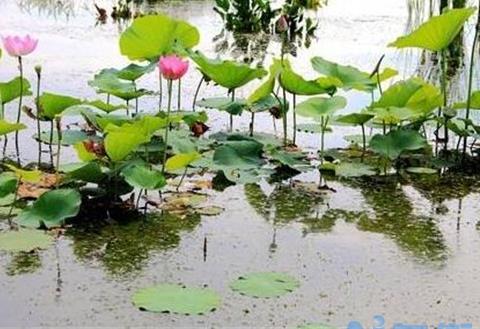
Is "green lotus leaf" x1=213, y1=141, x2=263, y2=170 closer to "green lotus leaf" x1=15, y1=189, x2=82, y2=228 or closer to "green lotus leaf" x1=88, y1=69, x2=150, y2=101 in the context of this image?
"green lotus leaf" x1=88, y1=69, x2=150, y2=101

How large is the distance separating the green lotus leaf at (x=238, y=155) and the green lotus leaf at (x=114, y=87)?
1.37ft

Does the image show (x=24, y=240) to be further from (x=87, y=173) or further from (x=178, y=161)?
(x=178, y=161)

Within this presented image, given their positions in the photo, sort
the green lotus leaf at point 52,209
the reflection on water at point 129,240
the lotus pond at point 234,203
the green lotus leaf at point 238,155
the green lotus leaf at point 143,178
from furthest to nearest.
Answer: the green lotus leaf at point 238,155 < the green lotus leaf at point 143,178 < the green lotus leaf at point 52,209 < the reflection on water at point 129,240 < the lotus pond at point 234,203

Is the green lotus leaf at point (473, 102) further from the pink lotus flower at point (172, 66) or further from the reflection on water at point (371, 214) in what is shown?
the pink lotus flower at point (172, 66)

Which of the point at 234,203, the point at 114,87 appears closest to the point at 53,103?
the point at 114,87

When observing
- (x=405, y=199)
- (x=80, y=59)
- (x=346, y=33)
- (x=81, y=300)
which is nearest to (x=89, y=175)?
(x=81, y=300)

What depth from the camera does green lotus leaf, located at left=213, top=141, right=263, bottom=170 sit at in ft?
8.26

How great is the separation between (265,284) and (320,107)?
3.21 feet

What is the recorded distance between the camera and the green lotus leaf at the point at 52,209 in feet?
6.69

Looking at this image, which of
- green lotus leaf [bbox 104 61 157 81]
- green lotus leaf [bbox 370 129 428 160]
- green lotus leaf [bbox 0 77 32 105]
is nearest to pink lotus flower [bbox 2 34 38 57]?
green lotus leaf [bbox 0 77 32 105]

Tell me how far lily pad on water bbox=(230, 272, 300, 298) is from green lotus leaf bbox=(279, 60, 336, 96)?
967 mm

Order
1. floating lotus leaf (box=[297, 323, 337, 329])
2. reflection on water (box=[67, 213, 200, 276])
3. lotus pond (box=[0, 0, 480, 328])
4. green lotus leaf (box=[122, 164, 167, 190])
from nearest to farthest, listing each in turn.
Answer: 1. floating lotus leaf (box=[297, 323, 337, 329])
2. lotus pond (box=[0, 0, 480, 328])
3. reflection on water (box=[67, 213, 200, 276])
4. green lotus leaf (box=[122, 164, 167, 190])

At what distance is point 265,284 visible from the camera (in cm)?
176

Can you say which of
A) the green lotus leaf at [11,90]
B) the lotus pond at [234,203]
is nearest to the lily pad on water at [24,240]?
the lotus pond at [234,203]
